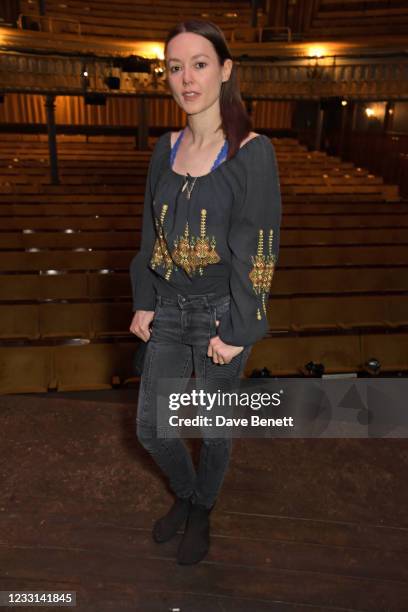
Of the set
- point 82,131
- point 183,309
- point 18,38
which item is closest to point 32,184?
point 18,38

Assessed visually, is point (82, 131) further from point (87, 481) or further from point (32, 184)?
point (87, 481)

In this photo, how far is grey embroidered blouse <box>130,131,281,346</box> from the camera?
4.42 ft

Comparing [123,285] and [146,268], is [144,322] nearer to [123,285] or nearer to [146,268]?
[146,268]

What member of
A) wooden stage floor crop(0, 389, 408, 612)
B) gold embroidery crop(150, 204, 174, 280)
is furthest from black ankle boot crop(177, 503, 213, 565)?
gold embroidery crop(150, 204, 174, 280)

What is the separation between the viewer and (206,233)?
1379 mm

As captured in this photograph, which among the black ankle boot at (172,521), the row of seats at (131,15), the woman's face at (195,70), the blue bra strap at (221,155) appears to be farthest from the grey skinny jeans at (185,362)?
the row of seats at (131,15)

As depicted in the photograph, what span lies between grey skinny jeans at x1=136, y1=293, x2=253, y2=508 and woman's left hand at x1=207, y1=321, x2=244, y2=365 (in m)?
0.05

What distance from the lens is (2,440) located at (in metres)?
2.32

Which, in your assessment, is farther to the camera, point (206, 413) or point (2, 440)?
→ point (2, 440)

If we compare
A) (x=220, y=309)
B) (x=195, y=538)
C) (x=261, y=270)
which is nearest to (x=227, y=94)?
(x=261, y=270)

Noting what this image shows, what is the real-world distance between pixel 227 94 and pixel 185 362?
0.79 metres

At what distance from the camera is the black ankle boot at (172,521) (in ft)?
5.87

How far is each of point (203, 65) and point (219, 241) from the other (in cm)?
46

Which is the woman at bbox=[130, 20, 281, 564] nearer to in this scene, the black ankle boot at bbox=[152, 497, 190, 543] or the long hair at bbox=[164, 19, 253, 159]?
the long hair at bbox=[164, 19, 253, 159]
